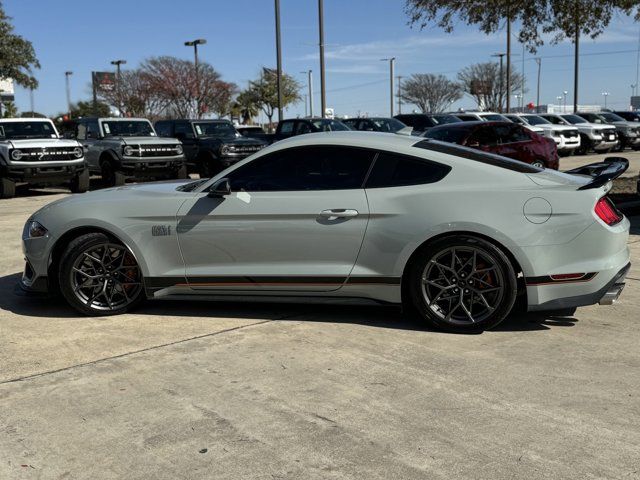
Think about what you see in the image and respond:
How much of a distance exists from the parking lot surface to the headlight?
2.26 ft

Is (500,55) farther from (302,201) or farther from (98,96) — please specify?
(302,201)

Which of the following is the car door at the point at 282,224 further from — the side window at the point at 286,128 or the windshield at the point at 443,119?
the windshield at the point at 443,119

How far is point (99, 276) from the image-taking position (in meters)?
5.53

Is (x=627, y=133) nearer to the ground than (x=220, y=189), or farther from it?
farther from it

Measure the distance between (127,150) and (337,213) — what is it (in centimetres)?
1309

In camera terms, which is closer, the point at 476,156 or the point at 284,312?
the point at 476,156

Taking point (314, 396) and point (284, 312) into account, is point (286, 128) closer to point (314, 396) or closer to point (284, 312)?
point (284, 312)

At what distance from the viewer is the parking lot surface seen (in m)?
3.21

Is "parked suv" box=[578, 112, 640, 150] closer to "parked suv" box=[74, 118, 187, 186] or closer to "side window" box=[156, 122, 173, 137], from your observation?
"side window" box=[156, 122, 173, 137]

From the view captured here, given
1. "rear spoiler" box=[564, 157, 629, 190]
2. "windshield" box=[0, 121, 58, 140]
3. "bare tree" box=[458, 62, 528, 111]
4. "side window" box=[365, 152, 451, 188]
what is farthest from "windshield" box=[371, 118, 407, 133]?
"bare tree" box=[458, 62, 528, 111]

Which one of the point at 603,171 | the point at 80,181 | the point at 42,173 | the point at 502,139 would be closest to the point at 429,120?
the point at 502,139

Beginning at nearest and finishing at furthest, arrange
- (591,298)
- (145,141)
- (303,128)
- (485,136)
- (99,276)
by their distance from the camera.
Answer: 1. (591,298)
2. (99,276)
3. (485,136)
4. (145,141)
5. (303,128)

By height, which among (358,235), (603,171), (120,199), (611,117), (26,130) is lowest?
(358,235)

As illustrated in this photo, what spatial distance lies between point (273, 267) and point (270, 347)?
27.2 inches
